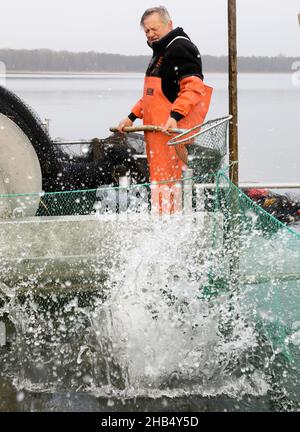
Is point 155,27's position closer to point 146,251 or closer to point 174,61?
point 174,61

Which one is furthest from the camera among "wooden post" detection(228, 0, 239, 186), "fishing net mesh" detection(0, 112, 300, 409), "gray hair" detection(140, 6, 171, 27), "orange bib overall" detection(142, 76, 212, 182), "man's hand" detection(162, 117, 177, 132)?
"wooden post" detection(228, 0, 239, 186)

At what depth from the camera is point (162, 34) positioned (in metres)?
4.90

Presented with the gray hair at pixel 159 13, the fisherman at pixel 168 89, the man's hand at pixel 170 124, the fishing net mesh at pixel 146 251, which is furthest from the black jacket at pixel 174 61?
the fishing net mesh at pixel 146 251

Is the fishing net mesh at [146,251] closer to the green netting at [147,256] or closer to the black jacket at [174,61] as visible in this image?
the green netting at [147,256]

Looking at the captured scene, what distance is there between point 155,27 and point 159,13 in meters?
0.12

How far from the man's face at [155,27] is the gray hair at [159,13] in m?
0.02

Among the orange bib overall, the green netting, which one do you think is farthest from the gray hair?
the green netting

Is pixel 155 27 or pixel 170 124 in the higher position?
pixel 155 27

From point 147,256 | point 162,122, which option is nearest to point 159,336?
point 147,256

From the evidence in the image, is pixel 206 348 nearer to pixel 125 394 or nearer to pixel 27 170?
pixel 125 394

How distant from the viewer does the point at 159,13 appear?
4.81 m

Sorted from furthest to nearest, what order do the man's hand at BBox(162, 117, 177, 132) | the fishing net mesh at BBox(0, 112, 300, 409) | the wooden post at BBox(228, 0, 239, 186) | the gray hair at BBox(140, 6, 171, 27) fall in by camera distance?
1. the wooden post at BBox(228, 0, 239, 186)
2. the gray hair at BBox(140, 6, 171, 27)
3. the fishing net mesh at BBox(0, 112, 300, 409)
4. the man's hand at BBox(162, 117, 177, 132)

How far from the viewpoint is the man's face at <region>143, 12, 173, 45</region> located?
482 centimetres

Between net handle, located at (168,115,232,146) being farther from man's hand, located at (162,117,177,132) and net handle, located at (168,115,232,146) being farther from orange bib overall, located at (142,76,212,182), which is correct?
orange bib overall, located at (142,76,212,182)
